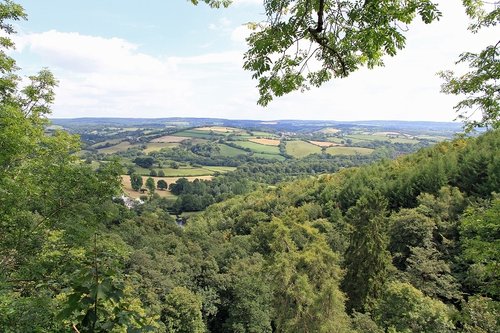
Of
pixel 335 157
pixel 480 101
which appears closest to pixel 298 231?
pixel 480 101

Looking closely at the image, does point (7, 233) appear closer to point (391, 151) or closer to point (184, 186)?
point (184, 186)

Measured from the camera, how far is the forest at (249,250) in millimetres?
7629

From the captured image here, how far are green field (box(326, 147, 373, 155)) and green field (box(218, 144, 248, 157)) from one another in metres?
46.4

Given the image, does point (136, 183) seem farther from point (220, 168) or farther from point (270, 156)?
point (270, 156)

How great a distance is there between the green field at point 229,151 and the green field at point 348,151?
46409 millimetres

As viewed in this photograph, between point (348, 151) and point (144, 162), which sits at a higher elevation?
point (348, 151)

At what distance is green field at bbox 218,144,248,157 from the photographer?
172350 mm

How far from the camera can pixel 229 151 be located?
178 m

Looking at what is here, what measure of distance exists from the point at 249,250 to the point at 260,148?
145087 millimetres

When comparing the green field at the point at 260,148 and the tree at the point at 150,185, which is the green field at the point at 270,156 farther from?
the tree at the point at 150,185

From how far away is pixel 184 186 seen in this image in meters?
110

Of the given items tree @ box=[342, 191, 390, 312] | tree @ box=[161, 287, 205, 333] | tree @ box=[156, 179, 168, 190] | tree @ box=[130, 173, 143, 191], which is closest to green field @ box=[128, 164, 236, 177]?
tree @ box=[156, 179, 168, 190]

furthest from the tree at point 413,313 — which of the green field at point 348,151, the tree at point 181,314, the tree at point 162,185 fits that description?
the green field at point 348,151

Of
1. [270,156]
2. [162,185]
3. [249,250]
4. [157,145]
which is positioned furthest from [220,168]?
[249,250]
